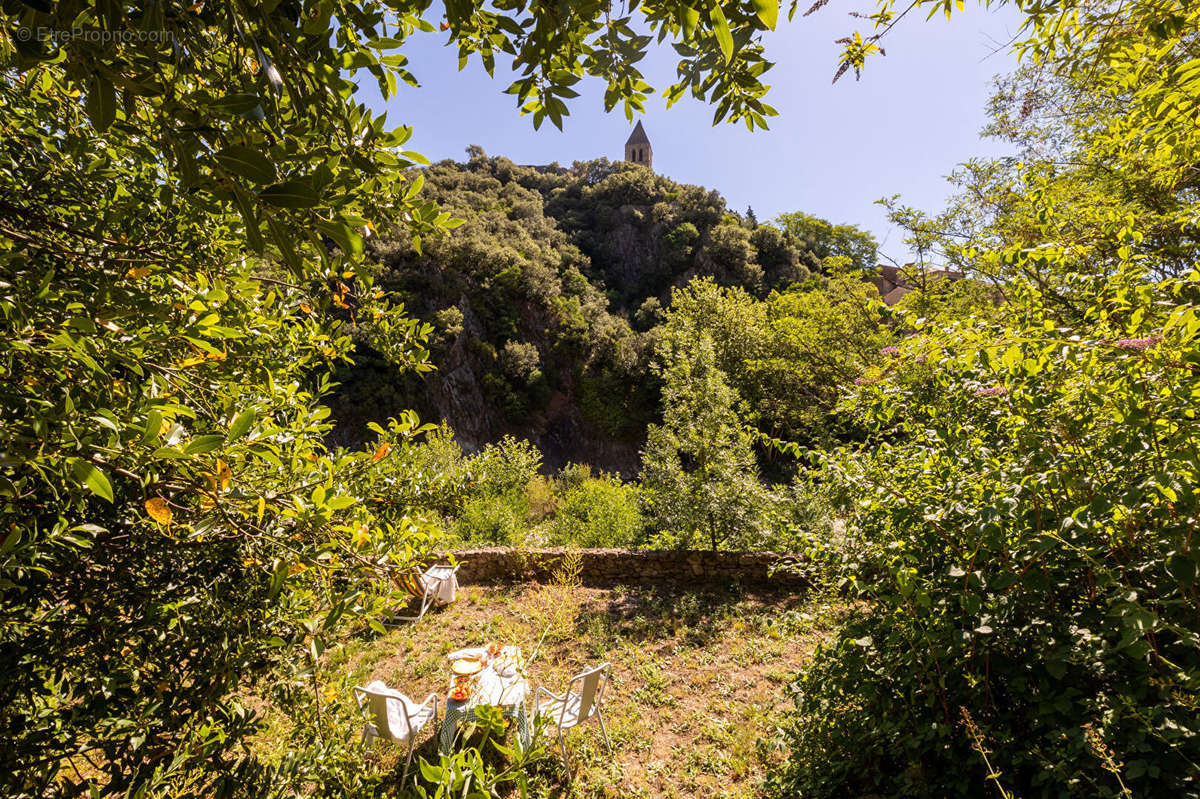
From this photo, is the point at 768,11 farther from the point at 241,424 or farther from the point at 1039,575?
the point at 1039,575

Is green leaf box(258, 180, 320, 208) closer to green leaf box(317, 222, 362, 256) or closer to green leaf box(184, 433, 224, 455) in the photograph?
green leaf box(317, 222, 362, 256)

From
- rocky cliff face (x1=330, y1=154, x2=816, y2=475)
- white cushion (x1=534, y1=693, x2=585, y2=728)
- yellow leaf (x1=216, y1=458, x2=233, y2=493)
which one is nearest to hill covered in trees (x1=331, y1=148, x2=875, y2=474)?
rocky cliff face (x1=330, y1=154, x2=816, y2=475)

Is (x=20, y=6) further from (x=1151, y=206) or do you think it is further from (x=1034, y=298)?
(x=1151, y=206)

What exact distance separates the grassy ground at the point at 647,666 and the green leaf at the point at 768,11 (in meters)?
2.23

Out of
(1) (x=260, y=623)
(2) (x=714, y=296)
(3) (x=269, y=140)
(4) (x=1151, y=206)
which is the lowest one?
(1) (x=260, y=623)

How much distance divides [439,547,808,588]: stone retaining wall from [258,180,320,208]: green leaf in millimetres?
7127

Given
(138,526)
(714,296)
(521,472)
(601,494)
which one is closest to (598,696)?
(138,526)

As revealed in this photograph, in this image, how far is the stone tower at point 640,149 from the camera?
45.8m

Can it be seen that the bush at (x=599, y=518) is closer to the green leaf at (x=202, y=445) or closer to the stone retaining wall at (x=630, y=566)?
the stone retaining wall at (x=630, y=566)

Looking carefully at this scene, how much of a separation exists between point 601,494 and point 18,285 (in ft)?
34.2

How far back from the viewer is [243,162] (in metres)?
0.59

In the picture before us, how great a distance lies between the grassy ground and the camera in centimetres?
340

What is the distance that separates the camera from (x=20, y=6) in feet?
2.06

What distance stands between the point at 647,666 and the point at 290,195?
5.40 meters
